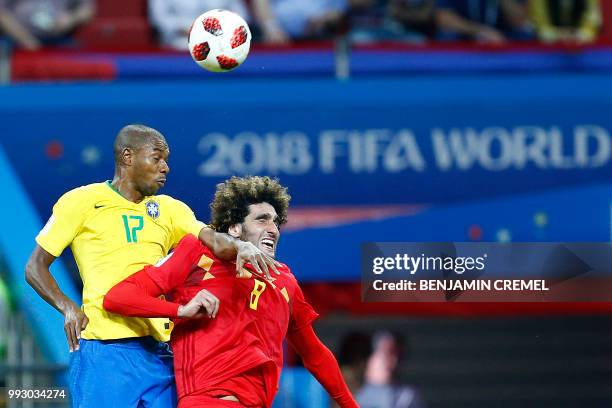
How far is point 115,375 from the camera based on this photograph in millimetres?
5891

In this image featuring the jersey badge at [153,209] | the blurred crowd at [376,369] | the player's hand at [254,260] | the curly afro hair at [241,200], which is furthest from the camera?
the blurred crowd at [376,369]

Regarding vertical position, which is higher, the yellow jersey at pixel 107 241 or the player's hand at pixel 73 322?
the yellow jersey at pixel 107 241

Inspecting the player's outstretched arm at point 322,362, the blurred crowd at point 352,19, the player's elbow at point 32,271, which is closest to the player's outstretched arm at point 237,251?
the player's outstretched arm at point 322,362

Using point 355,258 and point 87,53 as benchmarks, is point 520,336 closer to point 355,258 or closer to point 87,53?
point 355,258

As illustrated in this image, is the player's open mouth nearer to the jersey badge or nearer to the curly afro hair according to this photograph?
the curly afro hair

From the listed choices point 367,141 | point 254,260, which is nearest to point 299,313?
point 254,260

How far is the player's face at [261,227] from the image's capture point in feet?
19.4

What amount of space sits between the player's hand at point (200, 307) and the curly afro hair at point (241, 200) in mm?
429

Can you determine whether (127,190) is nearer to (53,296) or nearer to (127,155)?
(127,155)

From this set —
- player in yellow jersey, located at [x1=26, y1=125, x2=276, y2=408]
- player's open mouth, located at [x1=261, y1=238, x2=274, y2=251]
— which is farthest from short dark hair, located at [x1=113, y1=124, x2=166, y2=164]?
player's open mouth, located at [x1=261, y1=238, x2=274, y2=251]

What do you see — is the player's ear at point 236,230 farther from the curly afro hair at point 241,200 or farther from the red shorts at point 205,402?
the red shorts at point 205,402

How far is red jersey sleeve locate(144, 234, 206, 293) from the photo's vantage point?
5.81 meters

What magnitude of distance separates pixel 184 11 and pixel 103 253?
5699mm

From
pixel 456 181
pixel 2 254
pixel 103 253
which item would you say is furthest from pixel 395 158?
pixel 103 253
